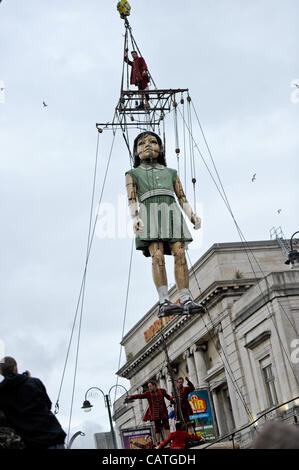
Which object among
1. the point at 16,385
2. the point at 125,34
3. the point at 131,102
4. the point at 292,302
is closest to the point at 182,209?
the point at 131,102

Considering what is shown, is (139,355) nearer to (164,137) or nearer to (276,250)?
(276,250)

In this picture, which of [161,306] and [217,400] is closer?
[161,306]

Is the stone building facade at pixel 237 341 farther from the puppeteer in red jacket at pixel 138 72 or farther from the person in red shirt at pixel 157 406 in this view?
the puppeteer in red jacket at pixel 138 72

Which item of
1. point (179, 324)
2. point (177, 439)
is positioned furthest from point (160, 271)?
point (179, 324)

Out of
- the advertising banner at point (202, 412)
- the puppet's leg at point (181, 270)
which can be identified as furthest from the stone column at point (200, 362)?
the puppet's leg at point (181, 270)

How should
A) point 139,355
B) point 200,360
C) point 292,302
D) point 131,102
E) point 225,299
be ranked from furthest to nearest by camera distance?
point 139,355
point 200,360
point 225,299
point 292,302
point 131,102

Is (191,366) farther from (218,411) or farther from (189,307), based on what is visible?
(189,307)

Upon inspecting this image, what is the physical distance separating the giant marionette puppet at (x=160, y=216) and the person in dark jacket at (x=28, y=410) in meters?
4.16

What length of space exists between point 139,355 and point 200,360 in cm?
609

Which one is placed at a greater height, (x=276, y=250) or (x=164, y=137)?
(x=276, y=250)

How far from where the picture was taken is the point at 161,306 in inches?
460

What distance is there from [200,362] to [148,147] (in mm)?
31137

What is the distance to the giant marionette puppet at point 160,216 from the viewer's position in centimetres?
1181
